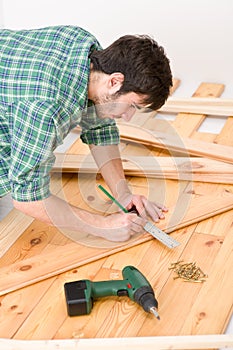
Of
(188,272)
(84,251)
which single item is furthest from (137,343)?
(84,251)

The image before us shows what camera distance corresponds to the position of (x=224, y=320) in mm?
2871

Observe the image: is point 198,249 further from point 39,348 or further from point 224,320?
point 39,348

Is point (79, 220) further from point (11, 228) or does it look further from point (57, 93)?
point (57, 93)

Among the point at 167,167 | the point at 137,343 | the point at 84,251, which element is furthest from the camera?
the point at 167,167

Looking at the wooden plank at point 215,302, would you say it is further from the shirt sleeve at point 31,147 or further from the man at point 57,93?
the shirt sleeve at point 31,147

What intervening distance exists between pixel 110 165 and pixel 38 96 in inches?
30.6

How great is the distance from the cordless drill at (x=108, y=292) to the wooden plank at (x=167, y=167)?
40.1 inches

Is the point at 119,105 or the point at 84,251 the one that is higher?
the point at 119,105

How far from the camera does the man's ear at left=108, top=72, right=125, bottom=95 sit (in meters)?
2.94

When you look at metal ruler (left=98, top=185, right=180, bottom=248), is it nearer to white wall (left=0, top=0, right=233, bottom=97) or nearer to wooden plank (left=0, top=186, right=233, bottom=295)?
wooden plank (left=0, top=186, right=233, bottom=295)

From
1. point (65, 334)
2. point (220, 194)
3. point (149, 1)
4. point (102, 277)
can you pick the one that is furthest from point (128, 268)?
point (149, 1)

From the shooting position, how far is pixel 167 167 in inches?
154

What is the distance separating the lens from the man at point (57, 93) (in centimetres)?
291

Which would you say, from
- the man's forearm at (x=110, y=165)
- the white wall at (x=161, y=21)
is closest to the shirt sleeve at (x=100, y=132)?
the man's forearm at (x=110, y=165)
